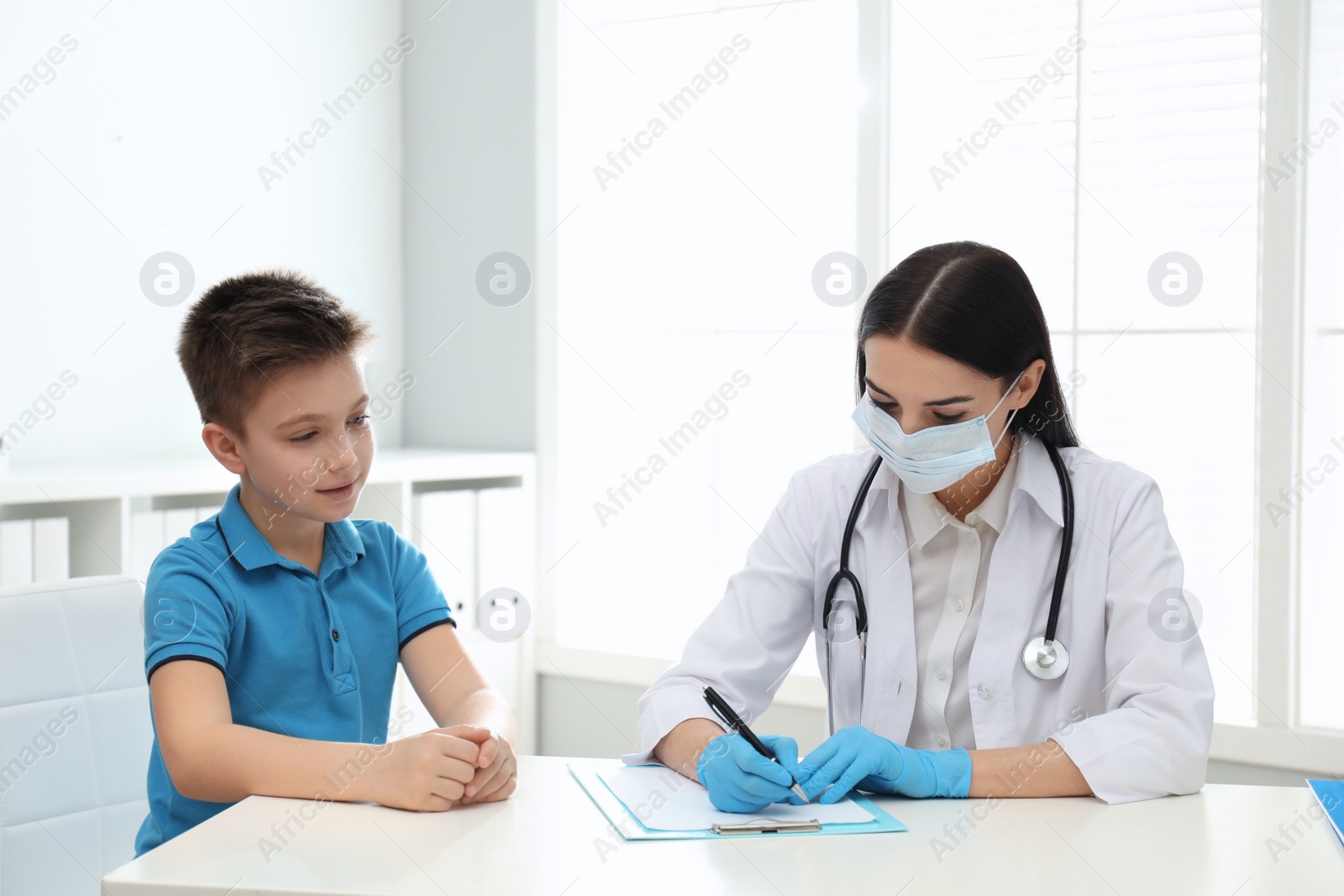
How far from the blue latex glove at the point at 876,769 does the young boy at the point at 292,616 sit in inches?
13.2

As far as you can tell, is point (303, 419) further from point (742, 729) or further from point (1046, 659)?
point (1046, 659)

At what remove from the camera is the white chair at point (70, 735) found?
1306mm

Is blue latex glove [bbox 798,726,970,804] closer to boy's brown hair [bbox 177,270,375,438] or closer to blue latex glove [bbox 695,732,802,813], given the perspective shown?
blue latex glove [bbox 695,732,802,813]

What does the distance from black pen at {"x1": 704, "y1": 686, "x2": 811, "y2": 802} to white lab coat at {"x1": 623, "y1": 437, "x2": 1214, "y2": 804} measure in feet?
0.33

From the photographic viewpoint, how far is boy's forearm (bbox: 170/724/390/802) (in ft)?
3.70

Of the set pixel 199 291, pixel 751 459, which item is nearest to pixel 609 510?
pixel 751 459

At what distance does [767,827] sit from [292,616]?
0.66m

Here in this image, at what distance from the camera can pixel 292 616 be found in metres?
1.35

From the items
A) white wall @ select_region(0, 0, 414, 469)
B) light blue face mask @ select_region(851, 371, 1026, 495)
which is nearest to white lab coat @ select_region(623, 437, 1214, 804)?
light blue face mask @ select_region(851, 371, 1026, 495)

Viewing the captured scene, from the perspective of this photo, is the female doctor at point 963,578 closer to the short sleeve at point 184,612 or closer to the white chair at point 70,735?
the short sleeve at point 184,612

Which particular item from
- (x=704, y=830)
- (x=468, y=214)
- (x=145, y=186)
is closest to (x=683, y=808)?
(x=704, y=830)

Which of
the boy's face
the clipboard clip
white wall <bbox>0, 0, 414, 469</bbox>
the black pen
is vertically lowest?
the clipboard clip

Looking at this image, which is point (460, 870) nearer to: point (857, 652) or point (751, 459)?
point (857, 652)

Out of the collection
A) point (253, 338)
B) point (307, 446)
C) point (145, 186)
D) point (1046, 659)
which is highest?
point (145, 186)
